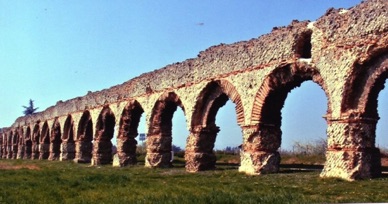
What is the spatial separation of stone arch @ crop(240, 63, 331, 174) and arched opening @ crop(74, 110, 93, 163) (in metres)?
13.3

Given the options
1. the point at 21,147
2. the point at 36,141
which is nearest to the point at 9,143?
the point at 21,147

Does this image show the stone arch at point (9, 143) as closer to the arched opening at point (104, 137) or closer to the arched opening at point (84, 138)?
the arched opening at point (84, 138)

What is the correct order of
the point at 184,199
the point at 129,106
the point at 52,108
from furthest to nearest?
the point at 52,108, the point at 129,106, the point at 184,199

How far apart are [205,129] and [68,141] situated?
1396 centimetres

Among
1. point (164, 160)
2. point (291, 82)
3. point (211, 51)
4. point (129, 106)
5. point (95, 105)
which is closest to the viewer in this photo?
point (291, 82)

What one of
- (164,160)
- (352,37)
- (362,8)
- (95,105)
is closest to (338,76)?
(352,37)

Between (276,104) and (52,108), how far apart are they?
20.3 meters

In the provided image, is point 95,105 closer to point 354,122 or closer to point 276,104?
point 276,104

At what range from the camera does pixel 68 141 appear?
25984 millimetres

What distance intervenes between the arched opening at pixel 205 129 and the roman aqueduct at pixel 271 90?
3 cm

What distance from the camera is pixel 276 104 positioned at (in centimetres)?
1216

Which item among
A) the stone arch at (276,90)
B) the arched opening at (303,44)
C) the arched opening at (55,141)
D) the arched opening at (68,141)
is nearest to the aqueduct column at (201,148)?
the stone arch at (276,90)

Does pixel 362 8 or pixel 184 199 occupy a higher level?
pixel 362 8

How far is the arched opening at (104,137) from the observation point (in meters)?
20.9
